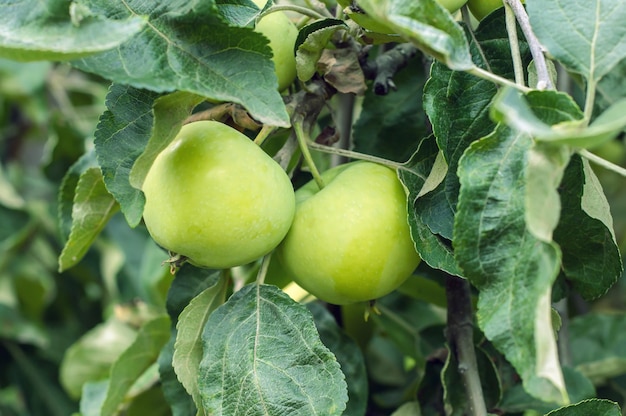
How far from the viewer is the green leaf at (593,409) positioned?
1.79 feet

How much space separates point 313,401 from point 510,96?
0.26 metres

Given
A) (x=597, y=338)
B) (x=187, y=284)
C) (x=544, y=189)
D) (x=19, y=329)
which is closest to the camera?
(x=544, y=189)

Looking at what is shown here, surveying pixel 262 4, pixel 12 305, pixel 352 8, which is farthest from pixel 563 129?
pixel 12 305

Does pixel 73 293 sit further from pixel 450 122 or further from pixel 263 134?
pixel 450 122

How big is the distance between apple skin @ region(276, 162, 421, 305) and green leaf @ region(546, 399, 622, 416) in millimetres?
155

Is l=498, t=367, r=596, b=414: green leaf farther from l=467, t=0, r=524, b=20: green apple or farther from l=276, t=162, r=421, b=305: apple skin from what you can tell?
l=467, t=0, r=524, b=20: green apple

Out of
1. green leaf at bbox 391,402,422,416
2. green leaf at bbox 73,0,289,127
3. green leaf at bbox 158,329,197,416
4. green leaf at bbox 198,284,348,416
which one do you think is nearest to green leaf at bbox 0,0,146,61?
green leaf at bbox 73,0,289,127

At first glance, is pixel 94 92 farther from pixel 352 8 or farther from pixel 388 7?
pixel 388 7

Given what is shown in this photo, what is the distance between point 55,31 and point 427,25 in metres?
0.21

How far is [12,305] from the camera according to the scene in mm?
1298

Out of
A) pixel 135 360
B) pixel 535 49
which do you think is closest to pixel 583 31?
pixel 535 49

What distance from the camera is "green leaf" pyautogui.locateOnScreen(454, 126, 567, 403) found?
396 mm

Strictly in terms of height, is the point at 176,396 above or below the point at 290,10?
below

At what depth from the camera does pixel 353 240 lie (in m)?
0.52
